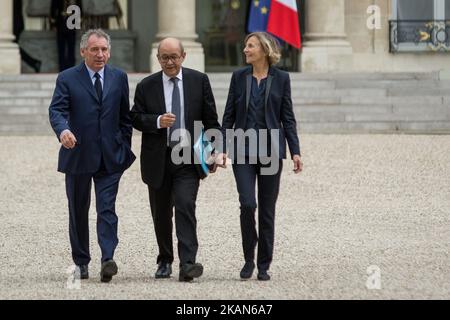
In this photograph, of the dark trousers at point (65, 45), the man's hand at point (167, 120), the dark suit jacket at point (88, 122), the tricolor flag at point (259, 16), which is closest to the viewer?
the man's hand at point (167, 120)

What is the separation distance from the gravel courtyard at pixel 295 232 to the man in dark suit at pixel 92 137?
0.43m

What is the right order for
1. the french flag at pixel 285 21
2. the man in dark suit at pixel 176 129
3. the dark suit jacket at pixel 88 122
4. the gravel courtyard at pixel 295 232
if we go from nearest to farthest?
the gravel courtyard at pixel 295 232 < the man in dark suit at pixel 176 129 < the dark suit jacket at pixel 88 122 < the french flag at pixel 285 21

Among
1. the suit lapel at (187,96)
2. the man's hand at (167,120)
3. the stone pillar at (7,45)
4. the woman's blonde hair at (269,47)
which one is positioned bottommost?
the man's hand at (167,120)

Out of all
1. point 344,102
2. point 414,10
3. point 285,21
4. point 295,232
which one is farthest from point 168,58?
point 414,10

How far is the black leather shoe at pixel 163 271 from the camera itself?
1074 cm

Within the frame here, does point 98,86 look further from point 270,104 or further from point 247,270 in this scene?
point 247,270

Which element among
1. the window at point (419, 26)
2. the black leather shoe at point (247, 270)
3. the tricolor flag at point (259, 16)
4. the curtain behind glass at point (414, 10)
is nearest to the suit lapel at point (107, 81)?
the black leather shoe at point (247, 270)

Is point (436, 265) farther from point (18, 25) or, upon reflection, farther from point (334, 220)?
point (18, 25)

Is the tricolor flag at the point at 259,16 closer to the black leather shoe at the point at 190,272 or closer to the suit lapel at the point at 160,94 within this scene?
the suit lapel at the point at 160,94

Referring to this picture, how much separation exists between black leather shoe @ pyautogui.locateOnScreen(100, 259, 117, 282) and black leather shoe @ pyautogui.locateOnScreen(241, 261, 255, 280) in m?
0.95

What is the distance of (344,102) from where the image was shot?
84.3ft

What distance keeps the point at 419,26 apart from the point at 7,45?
894 cm
